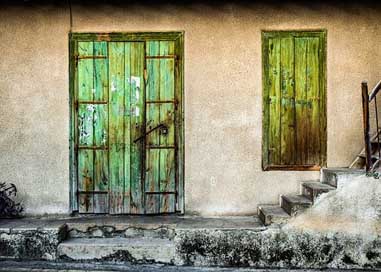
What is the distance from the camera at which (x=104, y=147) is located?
7.30m

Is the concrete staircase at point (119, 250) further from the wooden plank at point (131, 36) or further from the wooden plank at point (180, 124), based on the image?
the wooden plank at point (131, 36)

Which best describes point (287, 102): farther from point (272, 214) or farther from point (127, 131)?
point (127, 131)

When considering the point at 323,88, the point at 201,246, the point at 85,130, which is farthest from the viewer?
the point at 85,130

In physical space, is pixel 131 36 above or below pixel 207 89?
above

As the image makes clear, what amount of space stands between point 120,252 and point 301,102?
3.30 metres

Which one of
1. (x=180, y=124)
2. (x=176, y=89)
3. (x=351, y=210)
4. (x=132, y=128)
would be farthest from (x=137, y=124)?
(x=351, y=210)

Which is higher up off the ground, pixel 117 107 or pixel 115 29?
pixel 115 29

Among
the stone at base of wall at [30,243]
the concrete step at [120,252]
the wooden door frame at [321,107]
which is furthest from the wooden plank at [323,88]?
the stone at base of wall at [30,243]

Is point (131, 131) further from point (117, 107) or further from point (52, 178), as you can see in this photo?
point (52, 178)

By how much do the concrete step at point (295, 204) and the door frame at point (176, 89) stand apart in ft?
4.89

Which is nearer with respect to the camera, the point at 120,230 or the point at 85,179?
the point at 120,230

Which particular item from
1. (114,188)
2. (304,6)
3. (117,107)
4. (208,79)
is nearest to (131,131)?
(117,107)

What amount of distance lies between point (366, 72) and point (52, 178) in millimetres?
4827

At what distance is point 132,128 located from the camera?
7.29m
